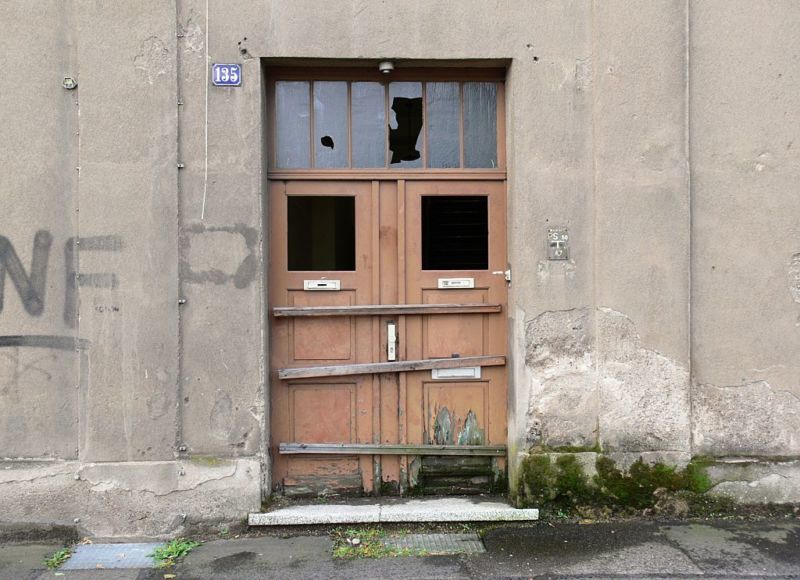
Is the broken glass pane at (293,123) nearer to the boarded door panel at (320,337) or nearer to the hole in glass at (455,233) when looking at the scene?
the boarded door panel at (320,337)

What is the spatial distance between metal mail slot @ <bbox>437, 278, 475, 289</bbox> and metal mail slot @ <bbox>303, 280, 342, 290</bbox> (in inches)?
29.6

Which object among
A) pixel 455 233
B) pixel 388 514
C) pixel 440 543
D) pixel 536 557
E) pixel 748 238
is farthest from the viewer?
pixel 455 233

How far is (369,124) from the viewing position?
471 centimetres

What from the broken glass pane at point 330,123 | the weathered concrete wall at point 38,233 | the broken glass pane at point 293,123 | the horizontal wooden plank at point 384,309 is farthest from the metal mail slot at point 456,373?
the weathered concrete wall at point 38,233

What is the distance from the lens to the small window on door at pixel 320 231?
15.3ft

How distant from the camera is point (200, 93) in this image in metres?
4.34

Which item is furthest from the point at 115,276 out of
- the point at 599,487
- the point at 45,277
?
the point at 599,487

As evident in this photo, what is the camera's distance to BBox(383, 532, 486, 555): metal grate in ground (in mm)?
4039

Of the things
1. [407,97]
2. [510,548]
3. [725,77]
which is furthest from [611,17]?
[510,548]

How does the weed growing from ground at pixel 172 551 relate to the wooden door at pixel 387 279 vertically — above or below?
below

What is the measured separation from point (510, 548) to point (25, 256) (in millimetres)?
3681

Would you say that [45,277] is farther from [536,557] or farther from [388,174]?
[536,557]

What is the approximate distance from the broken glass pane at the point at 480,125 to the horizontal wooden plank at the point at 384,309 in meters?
1.05

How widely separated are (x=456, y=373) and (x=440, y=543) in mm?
1183
